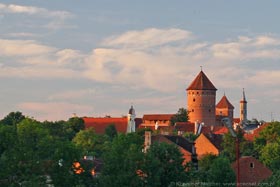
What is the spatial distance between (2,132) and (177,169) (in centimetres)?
1561

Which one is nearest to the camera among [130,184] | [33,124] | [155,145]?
[130,184]

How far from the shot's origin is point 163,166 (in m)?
69.4

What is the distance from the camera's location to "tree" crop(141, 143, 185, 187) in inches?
2653

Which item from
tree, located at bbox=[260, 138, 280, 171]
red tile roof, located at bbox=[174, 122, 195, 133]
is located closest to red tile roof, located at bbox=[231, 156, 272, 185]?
tree, located at bbox=[260, 138, 280, 171]

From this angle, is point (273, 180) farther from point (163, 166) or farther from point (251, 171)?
point (163, 166)

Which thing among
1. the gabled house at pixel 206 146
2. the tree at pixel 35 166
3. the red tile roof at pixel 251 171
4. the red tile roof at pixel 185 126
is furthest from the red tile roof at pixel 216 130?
the tree at pixel 35 166

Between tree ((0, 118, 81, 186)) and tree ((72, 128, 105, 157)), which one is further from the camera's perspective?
tree ((72, 128, 105, 157))

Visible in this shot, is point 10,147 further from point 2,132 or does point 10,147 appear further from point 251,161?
point 251,161

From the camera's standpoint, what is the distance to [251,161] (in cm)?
7338

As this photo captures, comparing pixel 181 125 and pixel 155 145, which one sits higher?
pixel 181 125

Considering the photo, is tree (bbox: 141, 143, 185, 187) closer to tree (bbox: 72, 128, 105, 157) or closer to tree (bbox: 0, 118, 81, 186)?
tree (bbox: 0, 118, 81, 186)

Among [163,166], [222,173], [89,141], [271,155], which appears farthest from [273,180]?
[89,141]

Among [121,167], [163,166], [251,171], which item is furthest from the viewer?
[251,171]

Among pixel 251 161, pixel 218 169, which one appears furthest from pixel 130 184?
pixel 251 161
